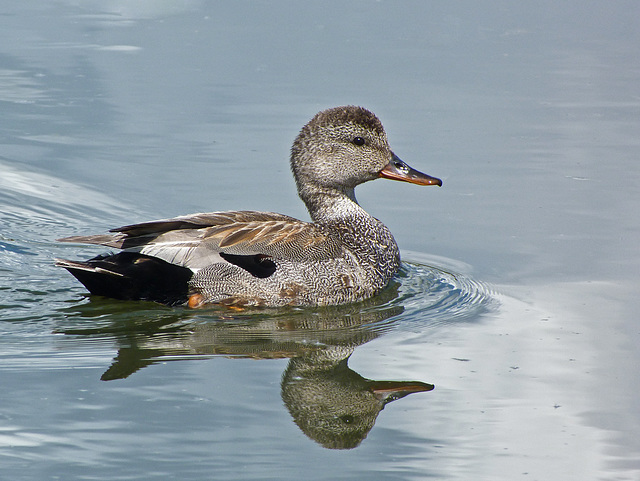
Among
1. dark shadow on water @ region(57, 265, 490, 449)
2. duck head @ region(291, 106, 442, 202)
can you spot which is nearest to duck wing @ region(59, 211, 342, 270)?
dark shadow on water @ region(57, 265, 490, 449)

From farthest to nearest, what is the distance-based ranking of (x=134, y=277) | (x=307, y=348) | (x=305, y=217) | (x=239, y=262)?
(x=305, y=217) < (x=239, y=262) < (x=134, y=277) < (x=307, y=348)

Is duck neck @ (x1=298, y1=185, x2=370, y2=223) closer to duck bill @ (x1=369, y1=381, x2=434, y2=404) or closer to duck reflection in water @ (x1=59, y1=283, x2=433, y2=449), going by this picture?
duck reflection in water @ (x1=59, y1=283, x2=433, y2=449)

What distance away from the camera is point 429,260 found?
332 inches

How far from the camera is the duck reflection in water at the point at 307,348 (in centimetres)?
559

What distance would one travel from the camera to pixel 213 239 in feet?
23.9

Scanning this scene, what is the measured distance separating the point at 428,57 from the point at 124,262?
7.23 meters

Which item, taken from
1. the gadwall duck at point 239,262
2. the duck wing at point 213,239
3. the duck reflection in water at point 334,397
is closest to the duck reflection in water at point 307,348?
the duck reflection in water at point 334,397

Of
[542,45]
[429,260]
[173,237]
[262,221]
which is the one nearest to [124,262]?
[173,237]

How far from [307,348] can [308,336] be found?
0.25 m

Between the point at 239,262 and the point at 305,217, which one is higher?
the point at 239,262

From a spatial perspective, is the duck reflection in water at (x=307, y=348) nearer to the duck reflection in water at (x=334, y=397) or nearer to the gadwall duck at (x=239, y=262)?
the duck reflection in water at (x=334, y=397)

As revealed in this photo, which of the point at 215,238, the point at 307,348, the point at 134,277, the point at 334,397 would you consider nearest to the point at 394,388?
the point at 334,397

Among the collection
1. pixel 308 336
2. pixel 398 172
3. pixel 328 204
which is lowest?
pixel 308 336

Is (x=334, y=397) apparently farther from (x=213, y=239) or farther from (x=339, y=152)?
(x=339, y=152)
